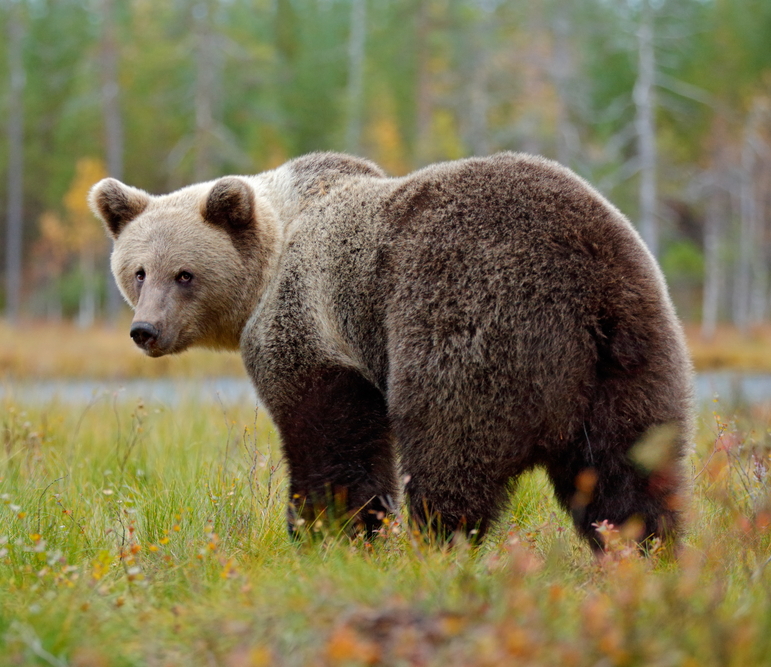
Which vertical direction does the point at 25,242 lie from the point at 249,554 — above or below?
below

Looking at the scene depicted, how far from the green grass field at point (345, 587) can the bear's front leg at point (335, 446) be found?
0.28 metres

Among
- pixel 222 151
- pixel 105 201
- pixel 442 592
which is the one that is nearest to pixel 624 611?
pixel 442 592

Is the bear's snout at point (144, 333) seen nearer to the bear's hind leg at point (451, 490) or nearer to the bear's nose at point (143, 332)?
the bear's nose at point (143, 332)

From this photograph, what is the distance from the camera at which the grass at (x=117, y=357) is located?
611 inches

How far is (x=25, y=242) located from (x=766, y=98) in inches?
1620

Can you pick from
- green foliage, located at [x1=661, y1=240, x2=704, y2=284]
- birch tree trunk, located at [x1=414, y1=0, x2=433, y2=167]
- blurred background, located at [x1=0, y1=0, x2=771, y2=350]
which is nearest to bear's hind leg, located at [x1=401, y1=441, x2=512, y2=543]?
blurred background, located at [x1=0, y1=0, x2=771, y2=350]

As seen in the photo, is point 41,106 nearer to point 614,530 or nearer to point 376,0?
point 376,0

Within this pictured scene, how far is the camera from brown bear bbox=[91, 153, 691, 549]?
374 cm

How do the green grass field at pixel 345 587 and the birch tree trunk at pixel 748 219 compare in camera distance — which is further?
the birch tree trunk at pixel 748 219

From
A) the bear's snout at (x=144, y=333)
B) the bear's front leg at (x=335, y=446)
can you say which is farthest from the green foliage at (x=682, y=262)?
the bear's snout at (x=144, y=333)

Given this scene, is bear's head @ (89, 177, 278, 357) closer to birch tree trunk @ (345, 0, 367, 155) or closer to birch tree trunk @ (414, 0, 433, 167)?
birch tree trunk @ (345, 0, 367, 155)

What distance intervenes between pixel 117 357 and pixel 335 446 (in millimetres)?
14575

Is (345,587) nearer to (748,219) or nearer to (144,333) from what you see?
(144,333)

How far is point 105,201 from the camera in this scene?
5.33 metres
